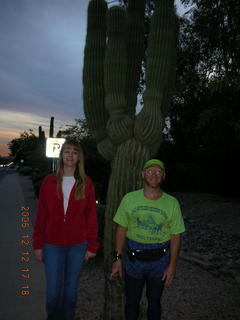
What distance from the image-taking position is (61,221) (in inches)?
108

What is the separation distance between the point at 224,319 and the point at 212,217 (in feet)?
25.9

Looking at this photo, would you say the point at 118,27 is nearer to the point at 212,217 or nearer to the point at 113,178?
the point at 113,178

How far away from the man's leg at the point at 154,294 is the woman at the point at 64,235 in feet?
1.82

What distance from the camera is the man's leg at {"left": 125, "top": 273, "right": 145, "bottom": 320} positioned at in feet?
8.57

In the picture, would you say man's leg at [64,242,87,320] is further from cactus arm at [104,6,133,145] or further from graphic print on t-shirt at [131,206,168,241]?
cactus arm at [104,6,133,145]

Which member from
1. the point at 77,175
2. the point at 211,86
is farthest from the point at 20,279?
the point at 211,86

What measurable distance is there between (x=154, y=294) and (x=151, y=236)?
0.48 m

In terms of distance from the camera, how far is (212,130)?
11977 mm

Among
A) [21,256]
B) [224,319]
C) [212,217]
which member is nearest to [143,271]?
[224,319]

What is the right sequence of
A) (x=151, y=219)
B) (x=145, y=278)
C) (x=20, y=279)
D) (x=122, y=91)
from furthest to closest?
(x=20, y=279), (x=122, y=91), (x=145, y=278), (x=151, y=219)

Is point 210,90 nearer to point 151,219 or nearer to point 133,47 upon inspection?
point 133,47

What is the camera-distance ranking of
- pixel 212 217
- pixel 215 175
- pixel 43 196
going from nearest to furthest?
pixel 43 196
pixel 212 217
pixel 215 175

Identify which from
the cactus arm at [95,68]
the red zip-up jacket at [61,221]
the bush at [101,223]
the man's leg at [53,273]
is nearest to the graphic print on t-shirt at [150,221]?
the red zip-up jacket at [61,221]

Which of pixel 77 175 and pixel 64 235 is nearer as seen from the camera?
pixel 64 235
